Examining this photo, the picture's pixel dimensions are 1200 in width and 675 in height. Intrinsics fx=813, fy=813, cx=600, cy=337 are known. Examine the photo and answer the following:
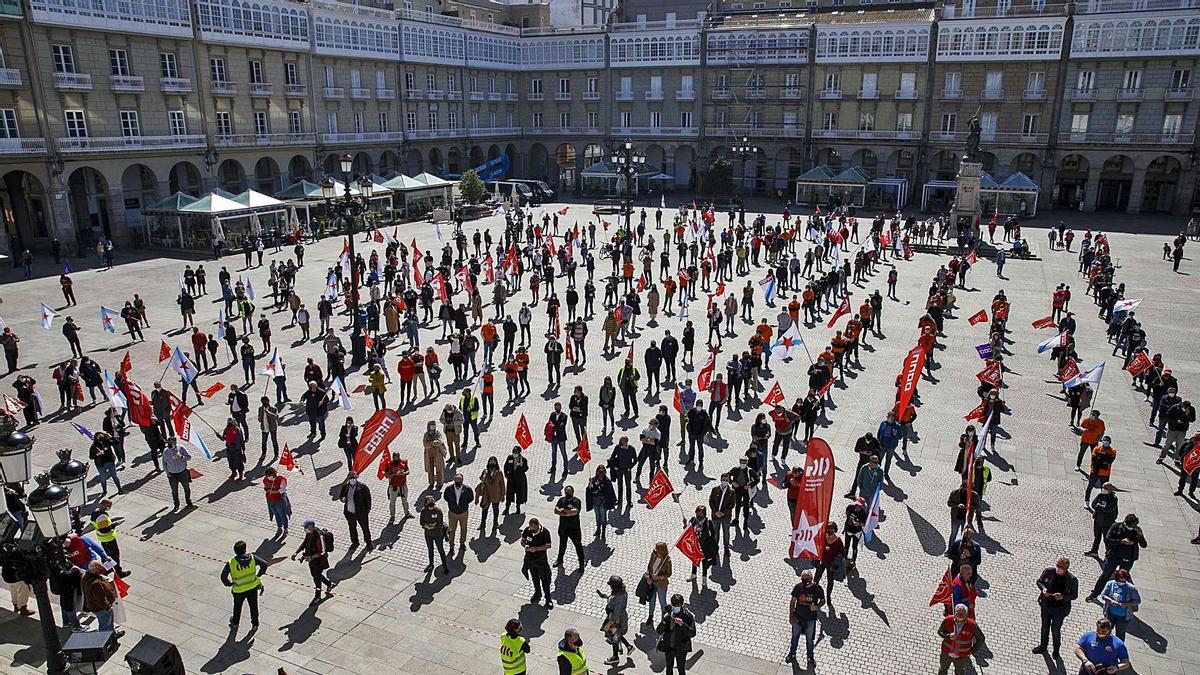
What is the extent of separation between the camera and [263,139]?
50375 millimetres

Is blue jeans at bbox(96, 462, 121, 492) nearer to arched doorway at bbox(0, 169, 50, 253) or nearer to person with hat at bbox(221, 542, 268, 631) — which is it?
person with hat at bbox(221, 542, 268, 631)

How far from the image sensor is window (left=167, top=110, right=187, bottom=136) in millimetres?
45259

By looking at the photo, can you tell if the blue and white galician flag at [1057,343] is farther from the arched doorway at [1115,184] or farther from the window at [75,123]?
the window at [75,123]

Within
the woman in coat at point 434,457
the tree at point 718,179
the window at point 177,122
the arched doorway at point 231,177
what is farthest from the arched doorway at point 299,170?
the woman in coat at point 434,457

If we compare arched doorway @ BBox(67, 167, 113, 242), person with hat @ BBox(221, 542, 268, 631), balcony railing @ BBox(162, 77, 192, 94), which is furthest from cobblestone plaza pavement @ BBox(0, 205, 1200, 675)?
balcony railing @ BBox(162, 77, 192, 94)

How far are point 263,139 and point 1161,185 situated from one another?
5990 centimetres

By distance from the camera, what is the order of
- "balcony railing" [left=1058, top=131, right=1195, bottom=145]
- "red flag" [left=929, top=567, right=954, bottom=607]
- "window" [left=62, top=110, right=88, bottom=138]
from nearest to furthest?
"red flag" [left=929, top=567, right=954, bottom=607] < "window" [left=62, top=110, right=88, bottom=138] < "balcony railing" [left=1058, top=131, right=1195, bottom=145]

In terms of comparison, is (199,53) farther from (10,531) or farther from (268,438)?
(10,531)

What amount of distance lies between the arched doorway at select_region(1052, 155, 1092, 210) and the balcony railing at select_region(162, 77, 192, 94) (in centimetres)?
5696

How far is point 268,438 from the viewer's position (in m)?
18.0

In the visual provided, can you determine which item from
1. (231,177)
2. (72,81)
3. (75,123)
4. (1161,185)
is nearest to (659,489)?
(72,81)

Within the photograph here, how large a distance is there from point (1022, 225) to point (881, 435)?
4228 cm

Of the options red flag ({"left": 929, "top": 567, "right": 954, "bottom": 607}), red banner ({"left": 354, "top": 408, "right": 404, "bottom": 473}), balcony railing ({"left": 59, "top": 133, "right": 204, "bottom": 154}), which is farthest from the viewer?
balcony railing ({"left": 59, "top": 133, "right": 204, "bottom": 154})

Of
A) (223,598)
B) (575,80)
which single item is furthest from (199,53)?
(223,598)
